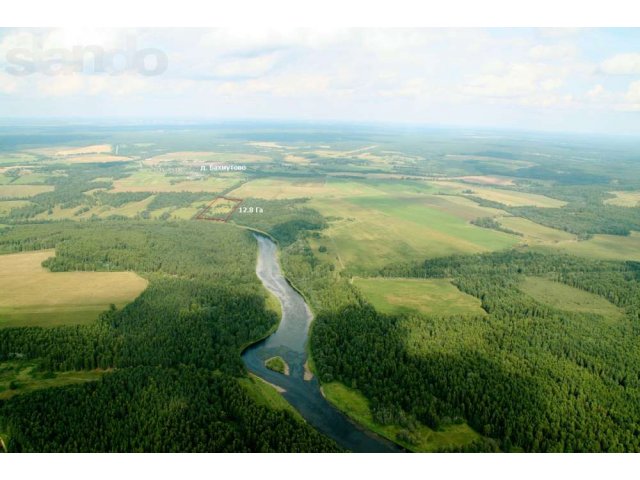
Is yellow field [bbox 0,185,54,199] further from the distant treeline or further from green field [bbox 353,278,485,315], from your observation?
green field [bbox 353,278,485,315]

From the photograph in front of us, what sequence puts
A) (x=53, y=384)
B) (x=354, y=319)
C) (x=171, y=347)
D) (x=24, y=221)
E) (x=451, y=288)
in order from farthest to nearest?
1. (x=24, y=221)
2. (x=451, y=288)
3. (x=354, y=319)
4. (x=171, y=347)
5. (x=53, y=384)

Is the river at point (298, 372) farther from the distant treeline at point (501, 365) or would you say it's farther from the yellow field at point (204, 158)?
the yellow field at point (204, 158)

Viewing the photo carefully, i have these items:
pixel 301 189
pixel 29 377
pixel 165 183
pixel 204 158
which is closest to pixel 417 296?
pixel 29 377

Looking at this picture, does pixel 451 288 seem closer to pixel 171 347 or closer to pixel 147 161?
pixel 171 347

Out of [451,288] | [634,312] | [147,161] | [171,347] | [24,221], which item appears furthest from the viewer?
[147,161]

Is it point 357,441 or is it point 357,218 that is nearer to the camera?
point 357,441

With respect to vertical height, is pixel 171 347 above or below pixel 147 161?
below

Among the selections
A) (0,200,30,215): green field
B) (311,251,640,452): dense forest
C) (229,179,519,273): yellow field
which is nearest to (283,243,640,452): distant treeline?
(311,251,640,452): dense forest

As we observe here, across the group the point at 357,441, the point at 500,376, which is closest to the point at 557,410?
the point at 500,376
